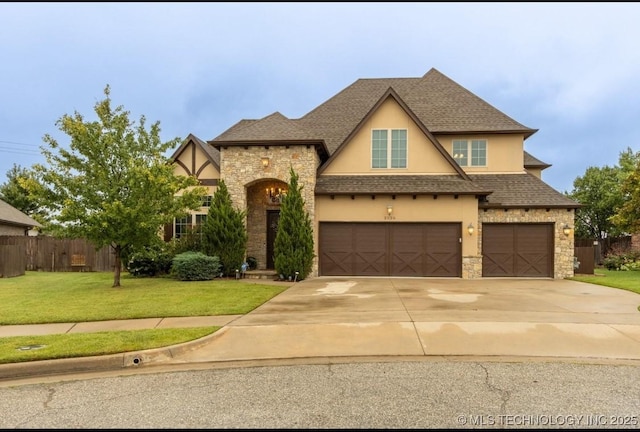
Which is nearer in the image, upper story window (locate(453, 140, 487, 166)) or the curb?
the curb

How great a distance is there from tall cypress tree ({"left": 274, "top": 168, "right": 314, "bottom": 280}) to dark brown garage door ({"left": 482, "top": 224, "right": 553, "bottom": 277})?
7.92 metres

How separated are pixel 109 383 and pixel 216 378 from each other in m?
1.40

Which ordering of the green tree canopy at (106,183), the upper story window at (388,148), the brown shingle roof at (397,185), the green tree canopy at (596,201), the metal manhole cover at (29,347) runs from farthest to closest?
1. the green tree canopy at (596,201)
2. the upper story window at (388,148)
3. the brown shingle roof at (397,185)
4. the green tree canopy at (106,183)
5. the metal manhole cover at (29,347)

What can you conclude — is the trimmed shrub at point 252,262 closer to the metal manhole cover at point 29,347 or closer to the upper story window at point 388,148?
the upper story window at point 388,148

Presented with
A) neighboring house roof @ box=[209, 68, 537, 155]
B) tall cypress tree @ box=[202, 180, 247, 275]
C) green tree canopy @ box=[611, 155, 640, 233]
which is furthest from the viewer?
green tree canopy @ box=[611, 155, 640, 233]

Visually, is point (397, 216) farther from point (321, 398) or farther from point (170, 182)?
point (321, 398)

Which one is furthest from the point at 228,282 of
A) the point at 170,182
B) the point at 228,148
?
the point at 228,148

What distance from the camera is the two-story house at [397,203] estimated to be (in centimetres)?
1702

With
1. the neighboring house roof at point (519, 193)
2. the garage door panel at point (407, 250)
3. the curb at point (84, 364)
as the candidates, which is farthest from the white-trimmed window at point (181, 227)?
the neighboring house roof at point (519, 193)

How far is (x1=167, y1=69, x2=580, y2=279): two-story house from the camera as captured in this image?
17.0 m

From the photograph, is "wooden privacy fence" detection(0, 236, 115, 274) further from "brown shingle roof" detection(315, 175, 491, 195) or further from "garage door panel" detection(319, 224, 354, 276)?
"brown shingle roof" detection(315, 175, 491, 195)

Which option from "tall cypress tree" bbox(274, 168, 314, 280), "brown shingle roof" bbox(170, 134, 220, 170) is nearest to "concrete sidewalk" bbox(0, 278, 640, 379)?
"tall cypress tree" bbox(274, 168, 314, 280)

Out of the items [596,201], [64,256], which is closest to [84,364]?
[64,256]

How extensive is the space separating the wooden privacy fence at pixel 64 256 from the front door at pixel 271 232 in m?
8.86
